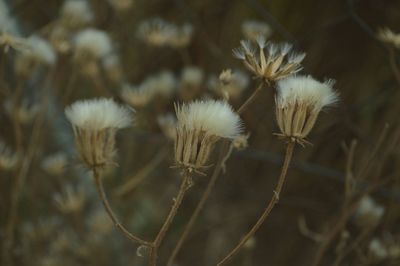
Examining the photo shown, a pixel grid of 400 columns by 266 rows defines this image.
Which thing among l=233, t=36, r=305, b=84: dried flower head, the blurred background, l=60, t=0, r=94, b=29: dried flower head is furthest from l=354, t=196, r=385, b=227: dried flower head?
l=60, t=0, r=94, b=29: dried flower head

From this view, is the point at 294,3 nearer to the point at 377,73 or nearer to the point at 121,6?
the point at 377,73

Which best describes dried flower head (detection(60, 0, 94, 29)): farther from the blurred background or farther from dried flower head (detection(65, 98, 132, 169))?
dried flower head (detection(65, 98, 132, 169))

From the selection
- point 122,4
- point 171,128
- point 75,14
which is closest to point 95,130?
point 171,128

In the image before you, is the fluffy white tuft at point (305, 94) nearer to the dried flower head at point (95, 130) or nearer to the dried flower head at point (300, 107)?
the dried flower head at point (300, 107)

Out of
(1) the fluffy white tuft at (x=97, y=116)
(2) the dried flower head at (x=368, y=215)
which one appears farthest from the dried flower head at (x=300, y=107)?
(2) the dried flower head at (x=368, y=215)

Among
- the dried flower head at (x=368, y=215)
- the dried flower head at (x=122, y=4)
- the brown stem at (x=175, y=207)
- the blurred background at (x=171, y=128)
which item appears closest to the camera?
the brown stem at (x=175, y=207)
